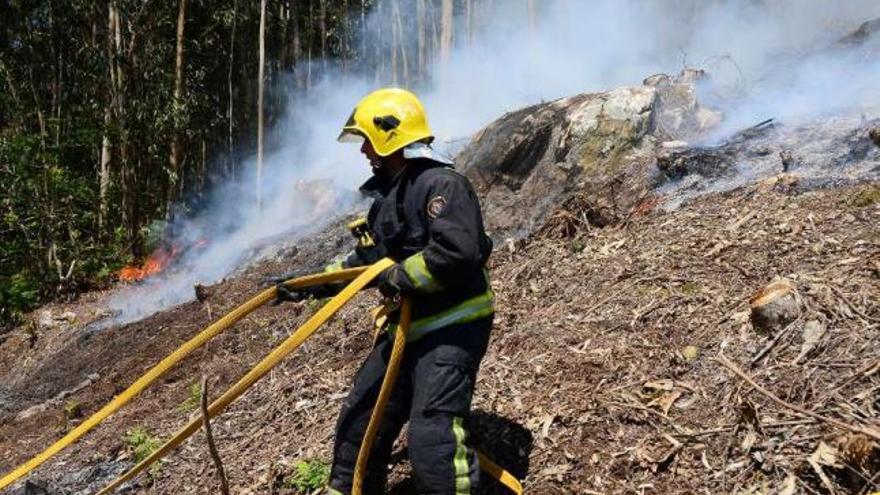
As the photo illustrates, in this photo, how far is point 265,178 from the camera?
25.9 m

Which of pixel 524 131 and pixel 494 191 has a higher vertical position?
pixel 524 131

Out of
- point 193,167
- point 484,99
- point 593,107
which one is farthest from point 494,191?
point 193,167

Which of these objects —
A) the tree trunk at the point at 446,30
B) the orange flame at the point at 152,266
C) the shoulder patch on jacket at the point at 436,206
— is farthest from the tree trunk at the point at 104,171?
the tree trunk at the point at 446,30

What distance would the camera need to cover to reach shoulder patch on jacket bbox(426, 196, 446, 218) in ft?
9.45

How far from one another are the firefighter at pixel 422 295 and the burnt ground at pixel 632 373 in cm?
55

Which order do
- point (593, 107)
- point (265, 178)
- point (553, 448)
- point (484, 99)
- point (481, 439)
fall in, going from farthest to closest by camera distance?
point (484, 99)
point (265, 178)
point (593, 107)
point (481, 439)
point (553, 448)

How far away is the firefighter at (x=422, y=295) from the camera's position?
113 inches

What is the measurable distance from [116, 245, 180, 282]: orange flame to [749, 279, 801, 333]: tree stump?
14.0 m

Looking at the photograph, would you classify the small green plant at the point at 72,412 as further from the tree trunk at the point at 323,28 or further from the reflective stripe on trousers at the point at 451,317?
the tree trunk at the point at 323,28

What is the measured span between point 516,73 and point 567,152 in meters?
21.8

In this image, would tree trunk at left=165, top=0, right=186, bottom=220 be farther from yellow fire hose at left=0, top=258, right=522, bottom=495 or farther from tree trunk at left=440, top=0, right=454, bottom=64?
yellow fire hose at left=0, top=258, right=522, bottom=495

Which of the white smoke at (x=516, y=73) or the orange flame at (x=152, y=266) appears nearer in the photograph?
the white smoke at (x=516, y=73)

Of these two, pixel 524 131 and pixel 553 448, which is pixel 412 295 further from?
pixel 524 131

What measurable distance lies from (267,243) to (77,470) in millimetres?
9947
